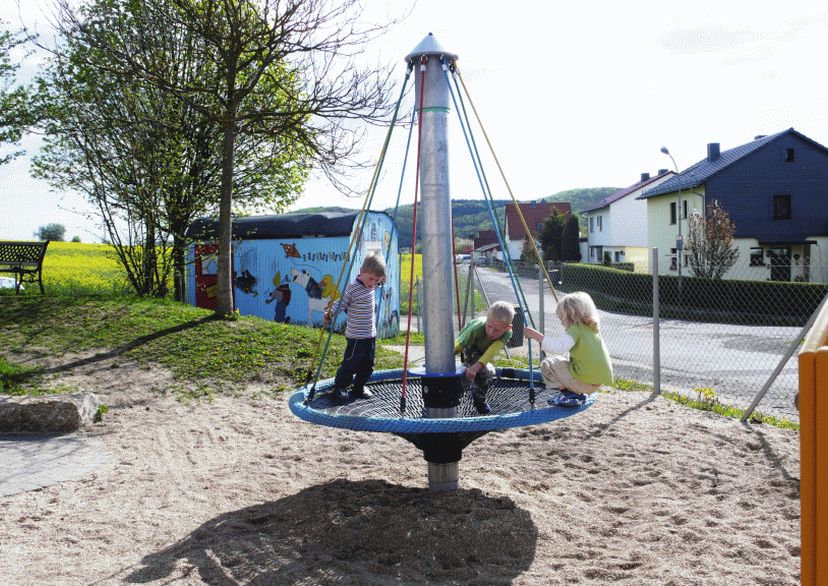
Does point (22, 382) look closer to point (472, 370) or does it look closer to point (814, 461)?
point (472, 370)

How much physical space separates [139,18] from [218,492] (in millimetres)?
10789

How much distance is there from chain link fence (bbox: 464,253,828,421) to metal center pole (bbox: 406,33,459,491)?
113 inches

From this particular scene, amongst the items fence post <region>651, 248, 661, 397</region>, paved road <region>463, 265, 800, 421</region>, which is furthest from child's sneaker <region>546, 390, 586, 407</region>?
paved road <region>463, 265, 800, 421</region>

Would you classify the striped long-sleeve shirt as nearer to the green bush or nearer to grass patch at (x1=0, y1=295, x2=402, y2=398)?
grass patch at (x1=0, y1=295, x2=402, y2=398)

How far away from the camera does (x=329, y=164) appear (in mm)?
12695

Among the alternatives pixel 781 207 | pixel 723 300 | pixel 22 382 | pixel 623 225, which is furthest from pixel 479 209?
pixel 22 382

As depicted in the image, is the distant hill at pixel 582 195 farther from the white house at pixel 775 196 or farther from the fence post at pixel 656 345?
the fence post at pixel 656 345

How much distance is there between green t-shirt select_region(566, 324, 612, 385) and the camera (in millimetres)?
4473

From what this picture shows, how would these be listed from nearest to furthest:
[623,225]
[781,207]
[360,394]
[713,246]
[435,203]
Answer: [435,203] → [360,394] → [713,246] → [781,207] → [623,225]

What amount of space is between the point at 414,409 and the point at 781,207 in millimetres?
37877

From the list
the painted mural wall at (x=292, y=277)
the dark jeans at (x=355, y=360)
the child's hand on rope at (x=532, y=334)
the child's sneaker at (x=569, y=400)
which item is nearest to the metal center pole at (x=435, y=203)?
the child's hand on rope at (x=532, y=334)

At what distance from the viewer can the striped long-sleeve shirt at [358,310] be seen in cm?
535

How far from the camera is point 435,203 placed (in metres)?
4.62

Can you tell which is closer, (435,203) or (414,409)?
(435,203)
